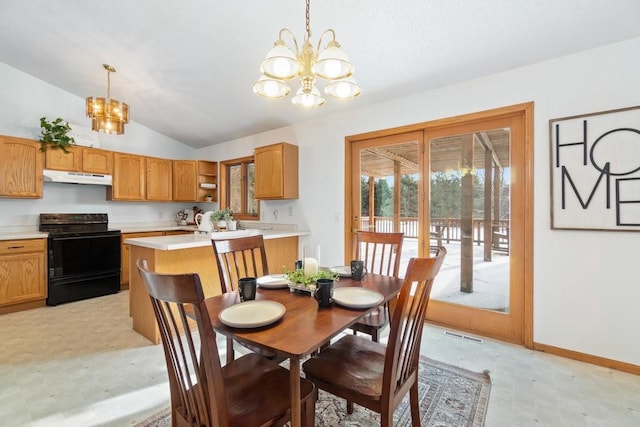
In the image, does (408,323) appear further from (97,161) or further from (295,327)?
(97,161)

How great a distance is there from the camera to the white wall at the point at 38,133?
3838 mm

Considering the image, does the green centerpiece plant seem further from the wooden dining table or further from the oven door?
the oven door

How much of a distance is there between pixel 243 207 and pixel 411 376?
405 centimetres

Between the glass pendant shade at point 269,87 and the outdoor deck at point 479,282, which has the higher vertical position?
the glass pendant shade at point 269,87

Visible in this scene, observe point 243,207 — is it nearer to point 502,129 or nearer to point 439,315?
point 439,315

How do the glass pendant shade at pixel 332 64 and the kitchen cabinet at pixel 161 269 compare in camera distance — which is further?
the kitchen cabinet at pixel 161 269

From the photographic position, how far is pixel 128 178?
15.3 ft

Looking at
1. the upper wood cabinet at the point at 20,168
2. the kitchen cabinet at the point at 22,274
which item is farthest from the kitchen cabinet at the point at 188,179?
the kitchen cabinet at the point at 22,274

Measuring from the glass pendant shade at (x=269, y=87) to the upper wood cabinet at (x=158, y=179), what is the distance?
4.00 metres

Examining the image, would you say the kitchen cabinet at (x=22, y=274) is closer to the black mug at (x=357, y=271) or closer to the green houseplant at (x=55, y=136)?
the green houseplant at (x=55, y=136)

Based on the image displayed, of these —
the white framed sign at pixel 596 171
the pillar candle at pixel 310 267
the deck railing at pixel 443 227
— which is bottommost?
the pillar candle at pixel 310 267

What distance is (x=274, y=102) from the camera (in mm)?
3617

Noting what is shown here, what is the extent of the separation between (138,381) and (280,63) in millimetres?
2276

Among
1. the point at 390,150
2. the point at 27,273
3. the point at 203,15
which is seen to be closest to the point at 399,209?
the point at 390,150
